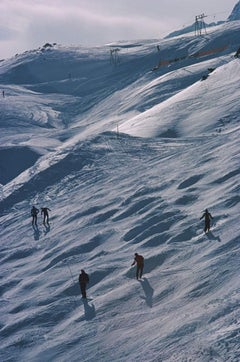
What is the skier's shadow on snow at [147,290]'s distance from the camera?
15.8m

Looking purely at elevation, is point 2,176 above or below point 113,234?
above

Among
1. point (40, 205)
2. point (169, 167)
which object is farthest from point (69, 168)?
point (169, 167)

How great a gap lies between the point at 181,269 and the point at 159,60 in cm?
6860

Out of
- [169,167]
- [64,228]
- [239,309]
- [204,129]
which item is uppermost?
[204,129]

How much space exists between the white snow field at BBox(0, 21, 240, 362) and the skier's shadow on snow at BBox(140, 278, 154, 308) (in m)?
0.05

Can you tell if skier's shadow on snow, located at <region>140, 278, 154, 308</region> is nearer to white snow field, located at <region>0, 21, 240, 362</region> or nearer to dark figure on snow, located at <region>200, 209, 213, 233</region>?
white snow field, located at <region>0, 21, 240, 362</region>

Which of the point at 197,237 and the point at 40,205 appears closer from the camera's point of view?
the point at 197,237

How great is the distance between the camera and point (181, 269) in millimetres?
17281

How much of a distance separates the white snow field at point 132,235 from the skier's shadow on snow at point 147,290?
0.15 ft

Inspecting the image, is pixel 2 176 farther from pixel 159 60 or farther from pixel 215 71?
pixel 159 60

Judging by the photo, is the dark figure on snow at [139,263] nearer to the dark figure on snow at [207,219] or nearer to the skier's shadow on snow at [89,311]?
the skier's shadow on snow at [89,311]

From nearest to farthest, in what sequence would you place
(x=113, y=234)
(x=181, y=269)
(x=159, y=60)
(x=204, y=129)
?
(x=181, y=269)
(x=113, y=234)
(x=204, y=129)
(x=159, y=60)

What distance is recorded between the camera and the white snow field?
550 inches

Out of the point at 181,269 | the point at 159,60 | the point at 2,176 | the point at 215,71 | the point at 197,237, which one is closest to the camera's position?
the point at 181,269
